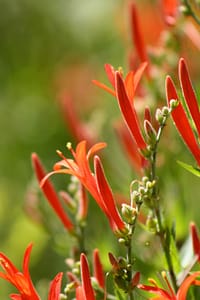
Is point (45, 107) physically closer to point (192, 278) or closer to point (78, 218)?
point (78, 218)

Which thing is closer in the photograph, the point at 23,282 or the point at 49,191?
the point at 23,282

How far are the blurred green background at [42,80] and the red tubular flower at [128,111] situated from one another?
163 centimetres

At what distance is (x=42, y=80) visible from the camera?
486 cm

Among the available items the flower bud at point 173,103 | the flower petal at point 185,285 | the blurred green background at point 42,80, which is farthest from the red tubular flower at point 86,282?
the blurred green background at point 42,80

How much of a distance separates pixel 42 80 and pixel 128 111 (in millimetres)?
3292

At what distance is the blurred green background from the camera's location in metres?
3.57

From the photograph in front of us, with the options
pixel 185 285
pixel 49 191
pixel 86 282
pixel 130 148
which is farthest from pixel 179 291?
pixel 130 148

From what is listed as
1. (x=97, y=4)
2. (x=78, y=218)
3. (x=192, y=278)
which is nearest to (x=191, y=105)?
(x=192, y=278)

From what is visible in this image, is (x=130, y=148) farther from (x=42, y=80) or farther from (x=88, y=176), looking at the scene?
(x=42, y=80)

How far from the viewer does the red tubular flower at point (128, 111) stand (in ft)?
5.08

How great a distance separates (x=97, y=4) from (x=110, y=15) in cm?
19

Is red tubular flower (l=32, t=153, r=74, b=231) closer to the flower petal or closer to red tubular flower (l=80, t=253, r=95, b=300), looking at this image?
red tubular flower (l=80, t=253, r=95, b=300)

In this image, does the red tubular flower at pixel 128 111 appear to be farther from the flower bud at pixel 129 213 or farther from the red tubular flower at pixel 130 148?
the red tubular flower at pixel 130 148

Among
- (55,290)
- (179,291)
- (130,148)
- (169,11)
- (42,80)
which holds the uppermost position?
(42,80)
